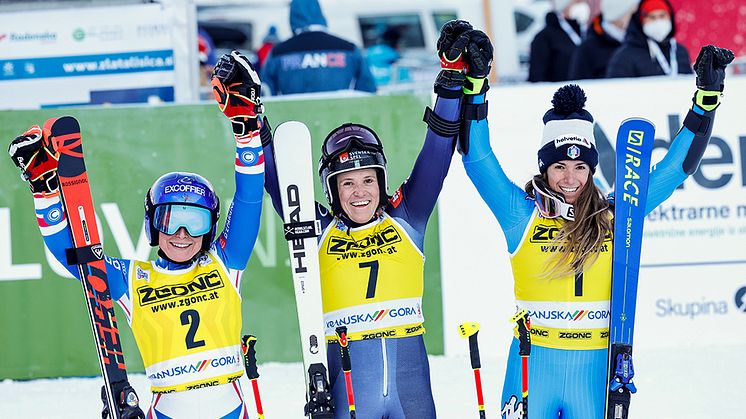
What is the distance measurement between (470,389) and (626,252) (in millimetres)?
2209

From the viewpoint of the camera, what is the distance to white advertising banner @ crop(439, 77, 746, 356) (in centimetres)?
693

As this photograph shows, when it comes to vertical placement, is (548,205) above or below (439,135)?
below

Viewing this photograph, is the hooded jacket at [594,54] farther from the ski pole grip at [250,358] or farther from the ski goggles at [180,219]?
the ski pole grip at [250,358]

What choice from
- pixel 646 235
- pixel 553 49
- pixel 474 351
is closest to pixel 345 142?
pixel 474 351

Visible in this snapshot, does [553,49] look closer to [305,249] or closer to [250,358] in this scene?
[305,249]

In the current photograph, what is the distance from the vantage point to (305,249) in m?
4.20

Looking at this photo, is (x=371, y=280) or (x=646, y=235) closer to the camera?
(x=371, y=280)

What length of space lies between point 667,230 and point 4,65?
5.02 m

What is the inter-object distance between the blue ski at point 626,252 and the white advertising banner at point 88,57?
4.23 m

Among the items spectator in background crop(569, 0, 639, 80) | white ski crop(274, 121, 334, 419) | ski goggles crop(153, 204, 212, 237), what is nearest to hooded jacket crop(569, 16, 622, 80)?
spectator in background crop(569, 0, 639, 80)

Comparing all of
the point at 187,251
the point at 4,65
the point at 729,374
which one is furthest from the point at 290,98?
the point at 729,374

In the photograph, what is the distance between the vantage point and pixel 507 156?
6.97 meters

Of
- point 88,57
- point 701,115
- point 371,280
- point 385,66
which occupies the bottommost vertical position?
point 371,280

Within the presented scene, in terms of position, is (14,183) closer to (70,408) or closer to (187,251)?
(70,408)
